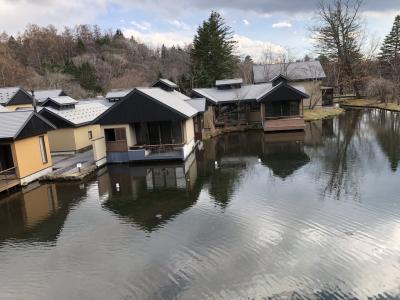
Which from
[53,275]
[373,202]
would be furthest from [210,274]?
[373,202]

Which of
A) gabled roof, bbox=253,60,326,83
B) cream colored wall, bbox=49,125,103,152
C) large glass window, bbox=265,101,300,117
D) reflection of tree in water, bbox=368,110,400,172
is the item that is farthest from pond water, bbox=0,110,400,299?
gabled roof, bbox=253,60,326,83

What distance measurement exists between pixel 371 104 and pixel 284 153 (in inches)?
1344

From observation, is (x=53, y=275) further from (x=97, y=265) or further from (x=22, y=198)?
(x=22, y=198)

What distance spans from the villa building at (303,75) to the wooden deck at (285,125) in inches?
552

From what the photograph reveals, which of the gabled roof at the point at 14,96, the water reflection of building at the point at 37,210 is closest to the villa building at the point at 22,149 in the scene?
the water reflection of building at the point at 37,210

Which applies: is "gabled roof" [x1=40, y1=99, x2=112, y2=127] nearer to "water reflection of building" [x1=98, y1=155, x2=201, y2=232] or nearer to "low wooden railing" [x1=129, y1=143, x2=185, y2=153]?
"low wooden railing" [x1=129, y1=143, x2=185, y2=153]

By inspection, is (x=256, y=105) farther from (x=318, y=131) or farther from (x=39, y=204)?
(x=39, y=204)

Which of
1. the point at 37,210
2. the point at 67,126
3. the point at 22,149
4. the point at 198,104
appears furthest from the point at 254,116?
the point at 37,210

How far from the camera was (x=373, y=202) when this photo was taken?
1383cm

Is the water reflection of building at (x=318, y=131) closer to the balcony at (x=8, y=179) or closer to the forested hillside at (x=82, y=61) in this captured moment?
the balcony at (x=8, y=179)

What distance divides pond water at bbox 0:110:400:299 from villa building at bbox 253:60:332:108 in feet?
89.8

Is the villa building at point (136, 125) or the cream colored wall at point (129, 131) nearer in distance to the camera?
the villa building at point (136, 125)

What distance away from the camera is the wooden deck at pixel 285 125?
34.1m

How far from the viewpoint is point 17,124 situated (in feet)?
64.0
